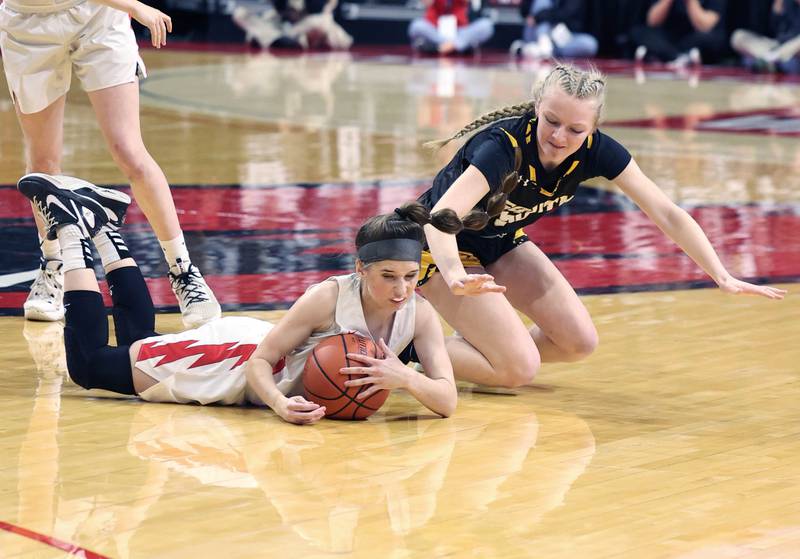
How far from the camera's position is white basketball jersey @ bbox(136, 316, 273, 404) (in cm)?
457

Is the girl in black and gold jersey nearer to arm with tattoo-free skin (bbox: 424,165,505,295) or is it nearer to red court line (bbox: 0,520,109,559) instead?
arm with tattoo-free skin (bbox: 424,165,505,295)

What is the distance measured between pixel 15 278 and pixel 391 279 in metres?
2.57

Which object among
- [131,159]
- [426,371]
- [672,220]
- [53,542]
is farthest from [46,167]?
[53,542]

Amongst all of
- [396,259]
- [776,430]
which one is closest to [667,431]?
[776,430]

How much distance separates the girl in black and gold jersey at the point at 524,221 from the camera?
4535mm

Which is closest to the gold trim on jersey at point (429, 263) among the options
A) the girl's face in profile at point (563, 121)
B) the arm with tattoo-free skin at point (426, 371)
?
the arm with tattoo-free skin at point (426, 371)

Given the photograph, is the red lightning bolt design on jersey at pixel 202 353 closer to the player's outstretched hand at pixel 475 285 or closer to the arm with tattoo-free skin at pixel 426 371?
the arm with tattoo-free skin at pixel 426 371

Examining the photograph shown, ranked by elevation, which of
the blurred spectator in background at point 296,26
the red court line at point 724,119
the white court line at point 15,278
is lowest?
the blurred spectator in background at point 296,26

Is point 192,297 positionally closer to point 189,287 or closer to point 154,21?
point 189,287

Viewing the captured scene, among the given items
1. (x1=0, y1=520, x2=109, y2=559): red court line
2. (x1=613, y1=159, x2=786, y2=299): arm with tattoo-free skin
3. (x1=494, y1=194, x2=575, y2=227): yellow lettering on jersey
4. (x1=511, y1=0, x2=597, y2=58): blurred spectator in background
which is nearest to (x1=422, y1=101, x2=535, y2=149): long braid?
(x1=494, y1=194, x2=575, y2=227): yellow lettering on jersey

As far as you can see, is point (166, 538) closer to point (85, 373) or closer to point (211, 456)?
point (211, 456)

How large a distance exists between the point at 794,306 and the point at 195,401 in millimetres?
2702

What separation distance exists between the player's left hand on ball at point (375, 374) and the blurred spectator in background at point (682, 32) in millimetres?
16221

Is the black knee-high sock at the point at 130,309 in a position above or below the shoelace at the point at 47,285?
above
